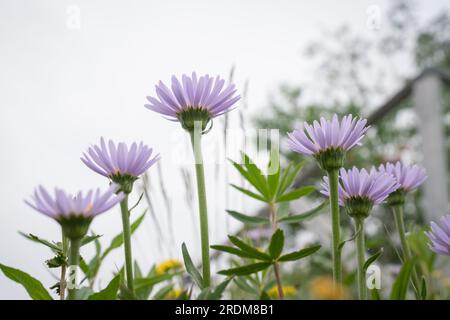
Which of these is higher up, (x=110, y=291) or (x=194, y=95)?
(x=194, y=95)

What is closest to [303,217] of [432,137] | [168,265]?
[168,265]

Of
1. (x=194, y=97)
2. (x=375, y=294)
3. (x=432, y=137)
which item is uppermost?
(x=432, y=137)

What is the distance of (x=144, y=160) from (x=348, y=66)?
10.3m

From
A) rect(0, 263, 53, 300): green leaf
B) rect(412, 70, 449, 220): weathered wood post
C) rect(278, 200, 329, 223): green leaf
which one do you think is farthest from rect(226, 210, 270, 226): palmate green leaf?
rect(412, 70, 449, 220): weathered wood post

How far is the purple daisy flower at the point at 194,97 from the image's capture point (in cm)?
34

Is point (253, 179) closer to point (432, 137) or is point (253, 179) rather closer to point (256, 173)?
point (256, 173)

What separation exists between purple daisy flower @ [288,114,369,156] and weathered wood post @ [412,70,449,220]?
1.53 meters

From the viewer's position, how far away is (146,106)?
333 mm

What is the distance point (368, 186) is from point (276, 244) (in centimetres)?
8

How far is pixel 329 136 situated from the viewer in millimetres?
337

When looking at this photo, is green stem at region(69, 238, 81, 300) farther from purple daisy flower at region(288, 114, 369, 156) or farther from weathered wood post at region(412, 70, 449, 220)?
weathered wood post at region(412, 70, 449, 220)

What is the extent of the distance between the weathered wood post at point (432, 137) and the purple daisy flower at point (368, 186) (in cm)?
151

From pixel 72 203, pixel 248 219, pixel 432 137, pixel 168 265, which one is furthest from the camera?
pixel 432 137
